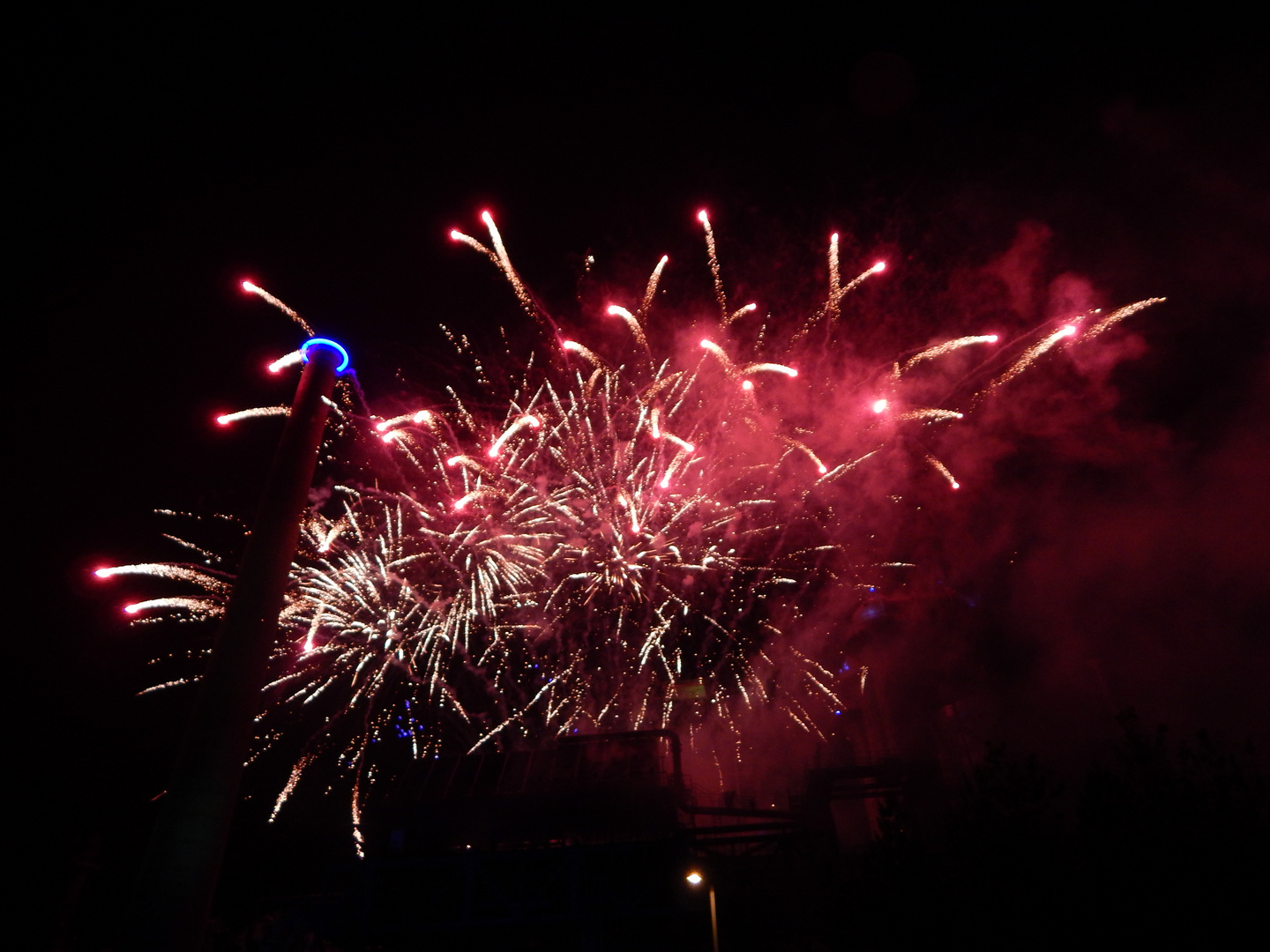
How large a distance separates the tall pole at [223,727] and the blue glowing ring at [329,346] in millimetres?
1011

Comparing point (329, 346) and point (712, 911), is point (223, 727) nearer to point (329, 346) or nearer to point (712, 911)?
point (329, 346)

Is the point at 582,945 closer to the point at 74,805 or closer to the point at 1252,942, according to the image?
the point at 1252,942

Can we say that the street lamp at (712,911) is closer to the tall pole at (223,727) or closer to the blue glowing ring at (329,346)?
the tall pole at (223,727)

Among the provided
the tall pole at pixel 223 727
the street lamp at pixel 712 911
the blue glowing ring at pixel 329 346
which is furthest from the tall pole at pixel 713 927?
the blue glowing ring at pixel 329 346

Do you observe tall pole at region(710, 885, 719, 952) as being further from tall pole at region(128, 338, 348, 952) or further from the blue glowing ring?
the blue glowing ring

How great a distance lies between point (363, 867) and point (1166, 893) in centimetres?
1608

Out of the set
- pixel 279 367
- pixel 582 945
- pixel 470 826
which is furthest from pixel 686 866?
pixel 279 367

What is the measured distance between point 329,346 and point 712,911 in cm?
1498

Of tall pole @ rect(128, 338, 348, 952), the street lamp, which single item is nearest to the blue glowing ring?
tall pole @ rect(128, 338, 348, 952)

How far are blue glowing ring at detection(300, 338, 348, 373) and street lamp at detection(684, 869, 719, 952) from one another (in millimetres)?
13911

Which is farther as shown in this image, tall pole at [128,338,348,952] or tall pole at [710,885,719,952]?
tall pole at [710,885,719,952]

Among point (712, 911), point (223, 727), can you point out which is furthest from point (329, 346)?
point (712, 911)

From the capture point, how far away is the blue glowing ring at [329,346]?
1384 cm

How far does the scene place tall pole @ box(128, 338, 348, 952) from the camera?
9031mm
